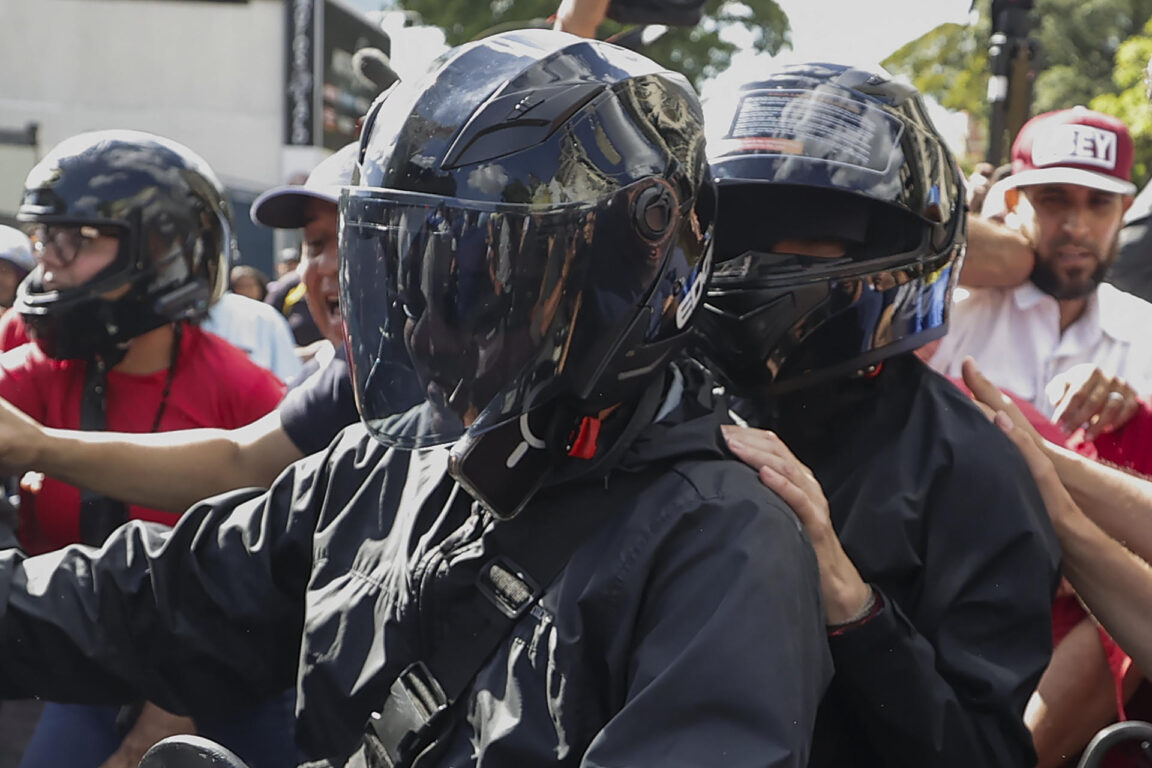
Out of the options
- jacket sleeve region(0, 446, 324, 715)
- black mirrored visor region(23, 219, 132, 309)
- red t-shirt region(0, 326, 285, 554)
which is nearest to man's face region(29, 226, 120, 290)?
black mirrored visor region(23, 219, 132, 309)

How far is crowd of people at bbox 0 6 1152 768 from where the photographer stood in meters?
1.62

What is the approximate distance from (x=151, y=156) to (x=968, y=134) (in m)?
37.3

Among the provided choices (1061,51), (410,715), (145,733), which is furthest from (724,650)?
(1061,51)

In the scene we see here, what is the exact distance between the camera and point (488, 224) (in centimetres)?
169

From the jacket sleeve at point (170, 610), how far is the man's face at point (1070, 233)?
2585mm

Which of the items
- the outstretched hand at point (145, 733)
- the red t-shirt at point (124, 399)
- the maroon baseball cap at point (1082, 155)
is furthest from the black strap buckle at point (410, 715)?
the maroon baseball cap at point (1082, 155)

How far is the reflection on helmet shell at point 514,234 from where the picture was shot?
170 centimetres

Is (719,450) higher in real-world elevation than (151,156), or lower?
higher

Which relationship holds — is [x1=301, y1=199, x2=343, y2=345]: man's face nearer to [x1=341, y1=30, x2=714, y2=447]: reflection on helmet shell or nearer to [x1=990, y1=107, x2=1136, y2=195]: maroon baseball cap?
[x1=341, y1=30, x2=714, y2=447]: reflection on helmet shell

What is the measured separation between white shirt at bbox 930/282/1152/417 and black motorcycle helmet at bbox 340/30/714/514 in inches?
87.3

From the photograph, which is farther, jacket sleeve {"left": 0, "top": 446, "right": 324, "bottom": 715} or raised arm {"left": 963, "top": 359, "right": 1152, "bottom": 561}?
raised arm {"left": 963, "top": 359, "right": 1152, "bottom": 561}

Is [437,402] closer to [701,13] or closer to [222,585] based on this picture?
[222,585]

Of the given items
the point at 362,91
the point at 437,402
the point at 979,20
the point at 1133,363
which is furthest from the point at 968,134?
the point at 437,402

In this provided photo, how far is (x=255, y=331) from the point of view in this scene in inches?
208
